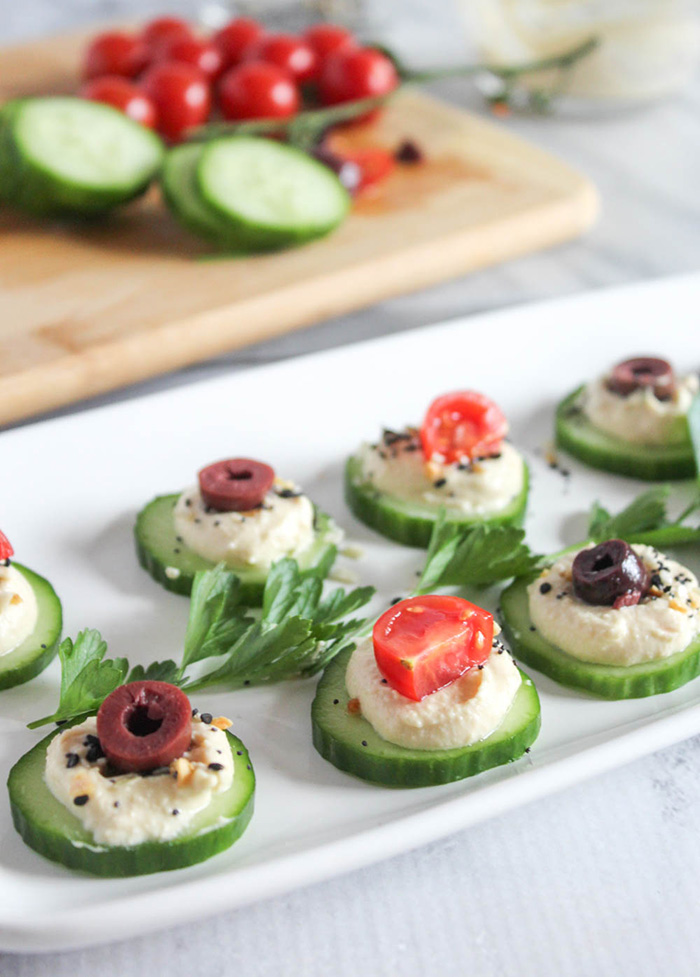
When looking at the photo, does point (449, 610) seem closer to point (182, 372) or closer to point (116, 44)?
point (182, 372)

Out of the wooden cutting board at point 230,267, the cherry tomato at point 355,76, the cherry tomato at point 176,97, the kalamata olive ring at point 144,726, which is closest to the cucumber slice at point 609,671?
the kalamata olive ring at point 144,726

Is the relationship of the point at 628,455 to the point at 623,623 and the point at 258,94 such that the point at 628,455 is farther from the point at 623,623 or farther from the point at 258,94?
the point at 258,94

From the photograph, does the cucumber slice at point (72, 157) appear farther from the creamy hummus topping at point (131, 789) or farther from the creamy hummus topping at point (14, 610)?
the creamy hummus topping at point (131, 789)

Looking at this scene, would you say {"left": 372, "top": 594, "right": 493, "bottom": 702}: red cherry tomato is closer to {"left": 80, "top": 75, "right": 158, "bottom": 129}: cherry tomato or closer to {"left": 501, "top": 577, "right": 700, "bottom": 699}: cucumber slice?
{"left": 501, "top": 577, "right": 700, "bottom": 699}: cucumber slice

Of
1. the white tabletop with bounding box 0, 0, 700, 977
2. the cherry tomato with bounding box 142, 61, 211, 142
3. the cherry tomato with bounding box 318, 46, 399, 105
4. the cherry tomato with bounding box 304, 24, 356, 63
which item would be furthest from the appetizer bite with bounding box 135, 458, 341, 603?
the cherry tomato with bounding box 304, 24, 356, 63

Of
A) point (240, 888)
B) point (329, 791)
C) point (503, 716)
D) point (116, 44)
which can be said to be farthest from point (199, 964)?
point (116, 44)

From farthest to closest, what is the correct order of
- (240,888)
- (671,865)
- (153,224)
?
1. (153,224)
2. (671,865)
3. (240,888)

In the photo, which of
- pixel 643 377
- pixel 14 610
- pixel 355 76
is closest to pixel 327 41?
pixel 355 76
